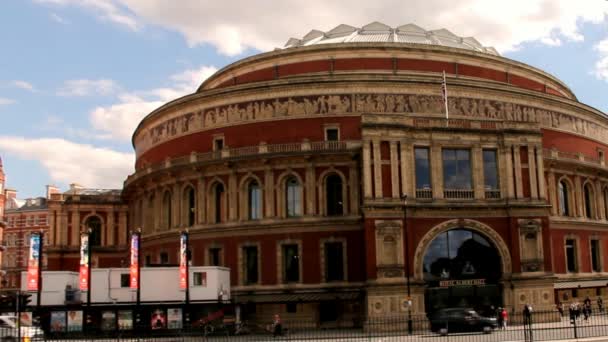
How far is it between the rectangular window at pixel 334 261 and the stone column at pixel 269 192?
15.1 ft

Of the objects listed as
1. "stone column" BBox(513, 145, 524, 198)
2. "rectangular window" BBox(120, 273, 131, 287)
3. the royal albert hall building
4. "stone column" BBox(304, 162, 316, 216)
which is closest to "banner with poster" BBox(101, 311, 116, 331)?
"rectangular window" BBox(120, 273, 131, 287)

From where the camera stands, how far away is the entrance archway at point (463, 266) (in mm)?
43438

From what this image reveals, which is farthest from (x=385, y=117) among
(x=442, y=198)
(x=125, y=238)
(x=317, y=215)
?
(x=125, y=238)

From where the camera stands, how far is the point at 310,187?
49750 millimetres

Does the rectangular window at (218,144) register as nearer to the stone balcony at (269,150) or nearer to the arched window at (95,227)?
the stone balcony at (269,150)

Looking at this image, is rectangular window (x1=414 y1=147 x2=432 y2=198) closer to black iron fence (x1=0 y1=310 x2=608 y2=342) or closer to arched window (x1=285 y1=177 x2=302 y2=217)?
black iron fence (x1=0 y1=310 x2=608 y2=342)

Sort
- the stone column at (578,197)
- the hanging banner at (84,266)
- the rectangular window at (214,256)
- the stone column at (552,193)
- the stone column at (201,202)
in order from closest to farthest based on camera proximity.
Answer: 1. the hanging banner at (84,266)
2. the rectangular window at (214,256)
3. the stone column at (201,202)
4. the stone column at (552,193)
5. the stone column at (578,197)

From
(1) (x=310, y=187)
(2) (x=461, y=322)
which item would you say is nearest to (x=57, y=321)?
(1) (x=310, y=187)

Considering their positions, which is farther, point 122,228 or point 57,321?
point 122,228

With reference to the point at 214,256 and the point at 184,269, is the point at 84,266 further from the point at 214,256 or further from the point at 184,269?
the point at 214,256

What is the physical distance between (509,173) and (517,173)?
22.3 inches

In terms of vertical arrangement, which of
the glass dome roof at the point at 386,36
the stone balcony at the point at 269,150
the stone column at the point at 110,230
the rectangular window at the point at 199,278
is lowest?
the rectangular window at the point at 199,278

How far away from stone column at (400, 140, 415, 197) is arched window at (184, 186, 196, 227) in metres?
17.9

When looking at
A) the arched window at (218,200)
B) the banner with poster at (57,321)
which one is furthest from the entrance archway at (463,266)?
the banner with poster at (57,321)
